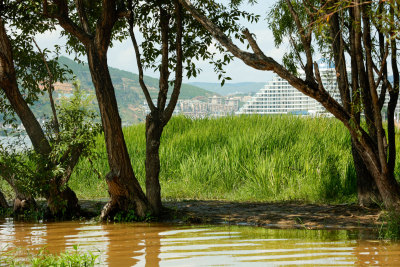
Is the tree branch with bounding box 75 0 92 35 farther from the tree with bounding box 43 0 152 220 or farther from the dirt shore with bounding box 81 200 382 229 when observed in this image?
the dirt shore with bounding box 81 200 382 229

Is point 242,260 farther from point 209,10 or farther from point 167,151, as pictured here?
point 167,151

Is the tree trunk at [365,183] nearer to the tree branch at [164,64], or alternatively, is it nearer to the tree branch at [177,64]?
the tree branch at [177,64]

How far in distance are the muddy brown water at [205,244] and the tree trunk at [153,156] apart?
0.66 meters

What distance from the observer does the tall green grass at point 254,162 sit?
9938 mm

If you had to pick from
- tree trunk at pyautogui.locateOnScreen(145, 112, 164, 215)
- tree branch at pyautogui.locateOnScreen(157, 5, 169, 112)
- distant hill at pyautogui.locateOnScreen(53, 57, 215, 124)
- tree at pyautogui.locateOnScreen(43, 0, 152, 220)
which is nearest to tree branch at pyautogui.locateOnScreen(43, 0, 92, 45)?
tree at pyautogui.locateOnScreen(43, 0, 152, 220)

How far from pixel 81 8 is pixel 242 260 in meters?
4.73

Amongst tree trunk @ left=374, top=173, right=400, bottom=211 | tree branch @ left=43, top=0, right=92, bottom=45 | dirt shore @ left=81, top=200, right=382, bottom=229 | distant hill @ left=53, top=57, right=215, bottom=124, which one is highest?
distant hill @ left=53, top=57, right=215, bottom=124

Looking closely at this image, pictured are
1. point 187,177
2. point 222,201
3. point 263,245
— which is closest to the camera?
point 263,245

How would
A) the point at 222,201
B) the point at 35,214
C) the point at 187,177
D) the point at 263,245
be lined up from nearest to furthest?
the point at 263,245 < the point at 35,214 < the point at 222,201 < the point at 187,177

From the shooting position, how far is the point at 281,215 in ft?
26.8

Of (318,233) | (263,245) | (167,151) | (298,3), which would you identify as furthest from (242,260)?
(167,151)

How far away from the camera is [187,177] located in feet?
37.0

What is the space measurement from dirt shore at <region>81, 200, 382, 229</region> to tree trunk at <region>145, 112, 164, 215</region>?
0.29 metres

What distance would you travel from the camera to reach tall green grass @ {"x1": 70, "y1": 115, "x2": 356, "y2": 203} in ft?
32.6
